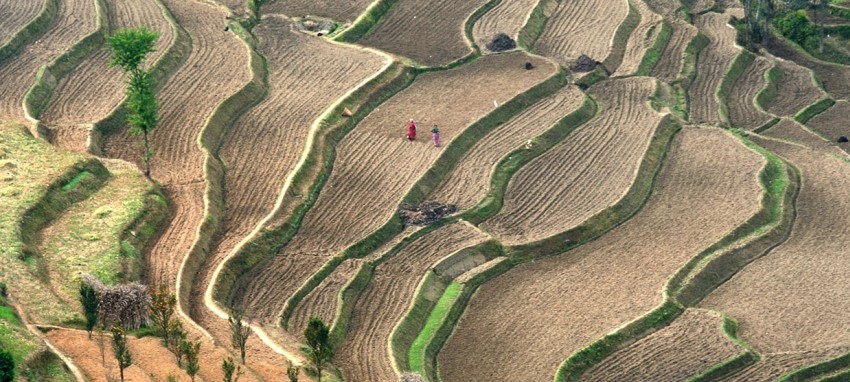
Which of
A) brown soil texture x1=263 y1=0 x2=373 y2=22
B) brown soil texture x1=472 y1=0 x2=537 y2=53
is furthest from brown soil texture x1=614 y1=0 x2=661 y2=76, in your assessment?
brown soil texture x1=263 y1=0 x2=373 y2=22

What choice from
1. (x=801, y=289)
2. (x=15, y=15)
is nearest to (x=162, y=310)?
(x=801, y=289)

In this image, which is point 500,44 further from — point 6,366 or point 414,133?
point 6,366

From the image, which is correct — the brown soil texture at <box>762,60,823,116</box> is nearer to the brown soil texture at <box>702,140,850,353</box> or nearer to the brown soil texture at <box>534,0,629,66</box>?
the brown soil texture at <box>534,0,629,66</box>

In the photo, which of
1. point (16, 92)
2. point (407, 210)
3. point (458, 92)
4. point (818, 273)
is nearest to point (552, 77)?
point (458, 92)

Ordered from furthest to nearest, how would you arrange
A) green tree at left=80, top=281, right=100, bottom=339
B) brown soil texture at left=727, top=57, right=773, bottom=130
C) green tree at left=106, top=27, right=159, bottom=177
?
brown soil texture at left=727, top=57, right=773, bottom=130 → green tree at left=106, top=27, right=159, bottom=177 → green tree at left=80, top=281, right=100, bottom=339

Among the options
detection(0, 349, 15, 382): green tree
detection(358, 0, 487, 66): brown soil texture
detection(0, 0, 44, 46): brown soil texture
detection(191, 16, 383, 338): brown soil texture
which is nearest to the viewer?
detection(0, 349, 15, 382): green tree

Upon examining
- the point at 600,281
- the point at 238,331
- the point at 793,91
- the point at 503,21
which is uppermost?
the point at 238,331

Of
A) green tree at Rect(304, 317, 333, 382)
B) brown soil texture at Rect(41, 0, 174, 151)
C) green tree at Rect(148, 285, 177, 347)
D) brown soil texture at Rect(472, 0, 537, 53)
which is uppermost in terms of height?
green tree at Rect(304, 317, 333, 382)

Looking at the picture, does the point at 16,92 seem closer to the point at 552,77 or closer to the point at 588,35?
the point at 552,77
